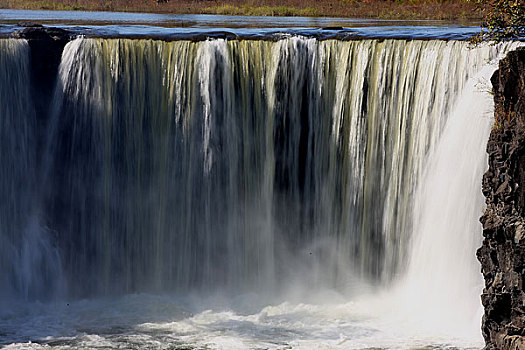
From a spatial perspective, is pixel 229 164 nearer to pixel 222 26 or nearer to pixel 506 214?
pixel 506 214

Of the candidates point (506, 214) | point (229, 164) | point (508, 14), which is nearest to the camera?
point (506, 214)

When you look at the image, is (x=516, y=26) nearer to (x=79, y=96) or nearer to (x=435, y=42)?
(x=435, y=42)

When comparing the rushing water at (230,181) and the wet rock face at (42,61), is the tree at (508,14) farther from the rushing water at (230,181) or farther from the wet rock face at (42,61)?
the wet rock face at (42,61)

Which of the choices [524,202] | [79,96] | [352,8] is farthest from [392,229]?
[352,8]

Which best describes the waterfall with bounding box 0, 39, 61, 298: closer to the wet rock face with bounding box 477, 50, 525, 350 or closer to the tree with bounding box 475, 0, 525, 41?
the wet rock face with bounding box 477, 50, 525, 350

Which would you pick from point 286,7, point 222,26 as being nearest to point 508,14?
point 222,26

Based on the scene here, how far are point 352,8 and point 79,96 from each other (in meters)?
16.4

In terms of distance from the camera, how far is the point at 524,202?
1291 cm

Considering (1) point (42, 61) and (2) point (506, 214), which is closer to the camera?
(2) point (506, 214)

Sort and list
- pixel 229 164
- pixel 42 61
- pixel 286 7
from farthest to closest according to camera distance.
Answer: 1. pixel 286 7
2. pixel 42 61
3. pixel 229 164

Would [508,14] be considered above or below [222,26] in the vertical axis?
below

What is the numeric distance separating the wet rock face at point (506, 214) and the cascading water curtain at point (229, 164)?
4150mm

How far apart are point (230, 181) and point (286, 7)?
1517 cm

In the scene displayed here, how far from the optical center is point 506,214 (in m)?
13.3
